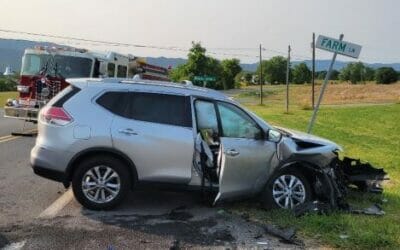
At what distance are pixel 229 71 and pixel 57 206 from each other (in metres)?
110

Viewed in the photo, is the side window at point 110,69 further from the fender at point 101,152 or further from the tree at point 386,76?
the tree at point 386,76

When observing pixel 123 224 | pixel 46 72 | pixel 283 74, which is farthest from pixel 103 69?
pixel 283 74

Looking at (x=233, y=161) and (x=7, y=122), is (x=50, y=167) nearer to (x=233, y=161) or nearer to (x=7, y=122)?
(x=233, y=161)

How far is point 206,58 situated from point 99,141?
69729 millimetres

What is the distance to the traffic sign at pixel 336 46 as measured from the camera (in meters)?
11.7

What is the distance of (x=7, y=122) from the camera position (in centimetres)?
2331

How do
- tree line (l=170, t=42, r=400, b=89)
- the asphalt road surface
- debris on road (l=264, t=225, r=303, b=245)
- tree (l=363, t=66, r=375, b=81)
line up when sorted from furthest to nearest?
tree (l=363, t=66, r=375, b=81) < tree line (l=170, t=42, r=400, b=89) < debris on road (l=264, t=225, r=303, b=245) < the asphalt road surface

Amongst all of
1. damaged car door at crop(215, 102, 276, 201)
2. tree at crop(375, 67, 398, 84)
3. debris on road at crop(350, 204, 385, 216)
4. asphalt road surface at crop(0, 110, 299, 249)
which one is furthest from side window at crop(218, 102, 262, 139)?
tree at crop(375, 67, 398, 84)

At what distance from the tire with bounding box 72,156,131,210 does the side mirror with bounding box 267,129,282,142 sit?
6.51 feet

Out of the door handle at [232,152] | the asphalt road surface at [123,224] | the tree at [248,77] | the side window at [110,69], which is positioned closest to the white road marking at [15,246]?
the asphalt road surface at [123,224]

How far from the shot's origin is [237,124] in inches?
342

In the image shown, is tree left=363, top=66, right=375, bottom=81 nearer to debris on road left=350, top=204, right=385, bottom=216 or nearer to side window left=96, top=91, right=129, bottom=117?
debris on road left=350, top=204, right=385, bottom=216

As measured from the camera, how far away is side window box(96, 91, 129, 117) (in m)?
8.52

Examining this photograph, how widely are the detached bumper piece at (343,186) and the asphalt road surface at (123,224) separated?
42.3 inches
